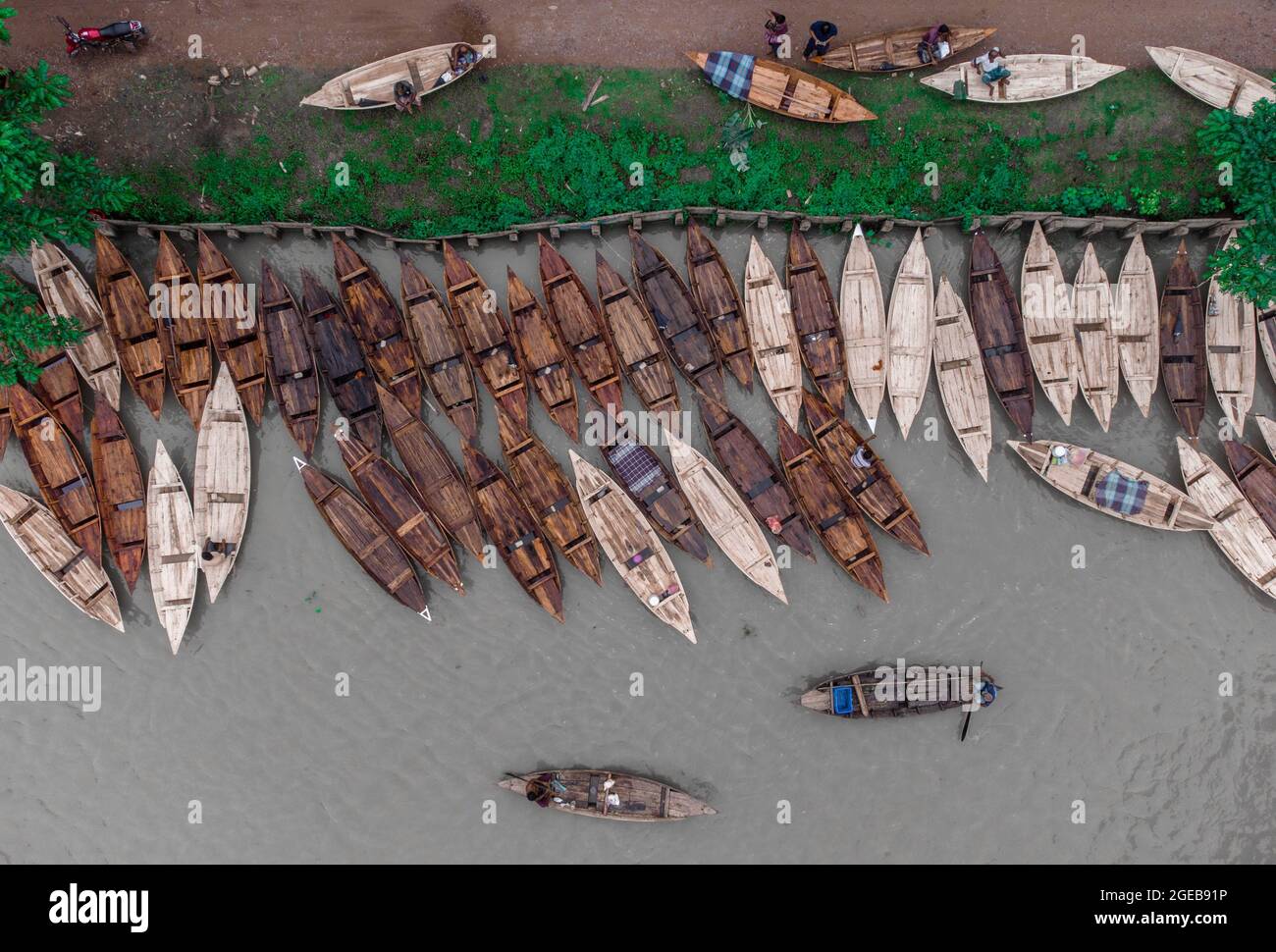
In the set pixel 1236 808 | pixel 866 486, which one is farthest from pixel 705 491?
pixel 1236 808

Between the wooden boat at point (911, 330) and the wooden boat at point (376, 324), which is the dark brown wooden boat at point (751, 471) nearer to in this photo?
the wooden boat at point (911, 330)

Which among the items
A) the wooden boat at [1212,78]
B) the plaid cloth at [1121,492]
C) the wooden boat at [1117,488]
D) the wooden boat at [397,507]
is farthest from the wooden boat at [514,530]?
the wooden boat at [1212,78]

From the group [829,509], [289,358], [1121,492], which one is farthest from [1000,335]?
[289,358]

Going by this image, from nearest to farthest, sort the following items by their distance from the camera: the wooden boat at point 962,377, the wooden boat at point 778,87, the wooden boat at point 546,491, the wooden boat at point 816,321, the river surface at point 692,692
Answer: the wooden boat at point 778,87
the wooden boat at point 546,491
the wooden boat at point 816,321
the wooden boat at point 962,377
the river surface at point 692,692

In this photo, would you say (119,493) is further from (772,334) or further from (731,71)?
(731,71)

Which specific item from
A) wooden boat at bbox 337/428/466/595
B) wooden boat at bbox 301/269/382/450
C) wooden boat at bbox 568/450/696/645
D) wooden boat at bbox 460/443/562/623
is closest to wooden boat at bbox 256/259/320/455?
wooden boat at bbox 301/269/382/450
